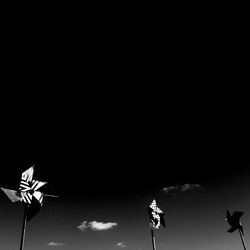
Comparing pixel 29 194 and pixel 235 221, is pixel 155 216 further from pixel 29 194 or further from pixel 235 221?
pixel 235 221

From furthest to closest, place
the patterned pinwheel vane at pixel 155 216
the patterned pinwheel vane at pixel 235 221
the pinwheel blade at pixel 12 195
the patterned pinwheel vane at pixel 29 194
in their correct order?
the patterned pinwheel vane at pixel 235 221, the patterned pinwheel vane at pixel 155 216, the patterned pinwheel vane at pixel 29 194, the pinwheel blade at pixel 12 195

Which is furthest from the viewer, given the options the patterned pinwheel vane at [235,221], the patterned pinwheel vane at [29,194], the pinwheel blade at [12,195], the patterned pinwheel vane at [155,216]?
the patterned pinwheel vane at [235,221]

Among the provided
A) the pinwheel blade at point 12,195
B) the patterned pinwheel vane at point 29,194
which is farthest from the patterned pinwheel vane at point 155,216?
the pinwheel blade at point 12,195

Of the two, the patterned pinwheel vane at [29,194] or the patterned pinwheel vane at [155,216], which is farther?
the patterned pinwheel vane at [155,216]

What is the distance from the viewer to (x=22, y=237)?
14828mm

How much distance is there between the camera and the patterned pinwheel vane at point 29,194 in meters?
16.6

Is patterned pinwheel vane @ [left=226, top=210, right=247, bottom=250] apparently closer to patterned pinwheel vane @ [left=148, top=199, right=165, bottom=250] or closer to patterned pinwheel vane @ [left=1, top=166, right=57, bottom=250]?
patterned pinwheel vane @ [left=148, top=199, right=165, bottom=250]

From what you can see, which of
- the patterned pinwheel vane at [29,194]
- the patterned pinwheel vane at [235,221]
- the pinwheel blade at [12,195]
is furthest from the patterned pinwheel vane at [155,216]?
the patterned pinwheel vane at [235,221]

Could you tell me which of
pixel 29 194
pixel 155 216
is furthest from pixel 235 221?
pixel 29 194

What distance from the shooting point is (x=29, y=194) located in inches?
682

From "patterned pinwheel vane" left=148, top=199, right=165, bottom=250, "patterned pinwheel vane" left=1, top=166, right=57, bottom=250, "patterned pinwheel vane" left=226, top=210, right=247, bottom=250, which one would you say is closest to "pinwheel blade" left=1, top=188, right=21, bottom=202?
"patterned pinwheel vane" left=1, top=166, right=57, bottom=250

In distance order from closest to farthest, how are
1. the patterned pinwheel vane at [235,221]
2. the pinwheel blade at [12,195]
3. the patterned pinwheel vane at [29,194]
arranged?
1. the pinwheel blade at [12,195]
2. the patterned pinwheel vane at [29,194]
3. the patterned pinwheel vane at [235,221]

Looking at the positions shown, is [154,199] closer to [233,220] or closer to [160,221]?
[160,221]

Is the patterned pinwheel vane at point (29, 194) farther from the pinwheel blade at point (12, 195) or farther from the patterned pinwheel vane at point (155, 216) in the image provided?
the patterned pinwheel vane at point (155, 216)
